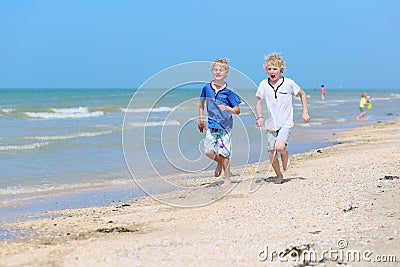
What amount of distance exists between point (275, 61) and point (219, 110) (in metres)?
1.01

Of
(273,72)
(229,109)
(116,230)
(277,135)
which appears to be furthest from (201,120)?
(116,230)

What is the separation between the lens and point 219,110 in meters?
7.04

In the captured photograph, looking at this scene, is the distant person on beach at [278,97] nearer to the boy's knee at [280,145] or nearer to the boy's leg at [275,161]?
the boy's knee at [280,145]

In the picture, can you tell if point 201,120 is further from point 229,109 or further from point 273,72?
point 273,72

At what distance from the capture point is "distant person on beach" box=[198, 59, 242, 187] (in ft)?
22.8

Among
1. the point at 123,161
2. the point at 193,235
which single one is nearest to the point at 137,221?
the point at 193,235

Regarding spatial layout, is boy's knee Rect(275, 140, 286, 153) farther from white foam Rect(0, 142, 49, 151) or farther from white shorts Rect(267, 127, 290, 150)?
white foam Rect(0, 142, 49, 151)

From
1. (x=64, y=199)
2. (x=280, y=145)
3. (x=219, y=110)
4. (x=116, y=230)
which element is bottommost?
(x=64, y=199)

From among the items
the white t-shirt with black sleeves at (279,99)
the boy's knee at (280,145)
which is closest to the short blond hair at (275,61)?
the white t-shirt with black sleeves at (279,99)

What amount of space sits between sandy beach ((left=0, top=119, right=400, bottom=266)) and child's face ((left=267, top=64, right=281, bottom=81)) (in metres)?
1.49

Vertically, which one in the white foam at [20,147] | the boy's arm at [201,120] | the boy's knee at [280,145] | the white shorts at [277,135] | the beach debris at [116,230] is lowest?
the beach debris at [116,230]

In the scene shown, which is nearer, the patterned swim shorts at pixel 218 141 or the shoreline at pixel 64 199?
the shoreline at pixel 64 199

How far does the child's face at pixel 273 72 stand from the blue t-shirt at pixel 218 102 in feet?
1.86

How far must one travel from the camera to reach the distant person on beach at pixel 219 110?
696 centimetres
